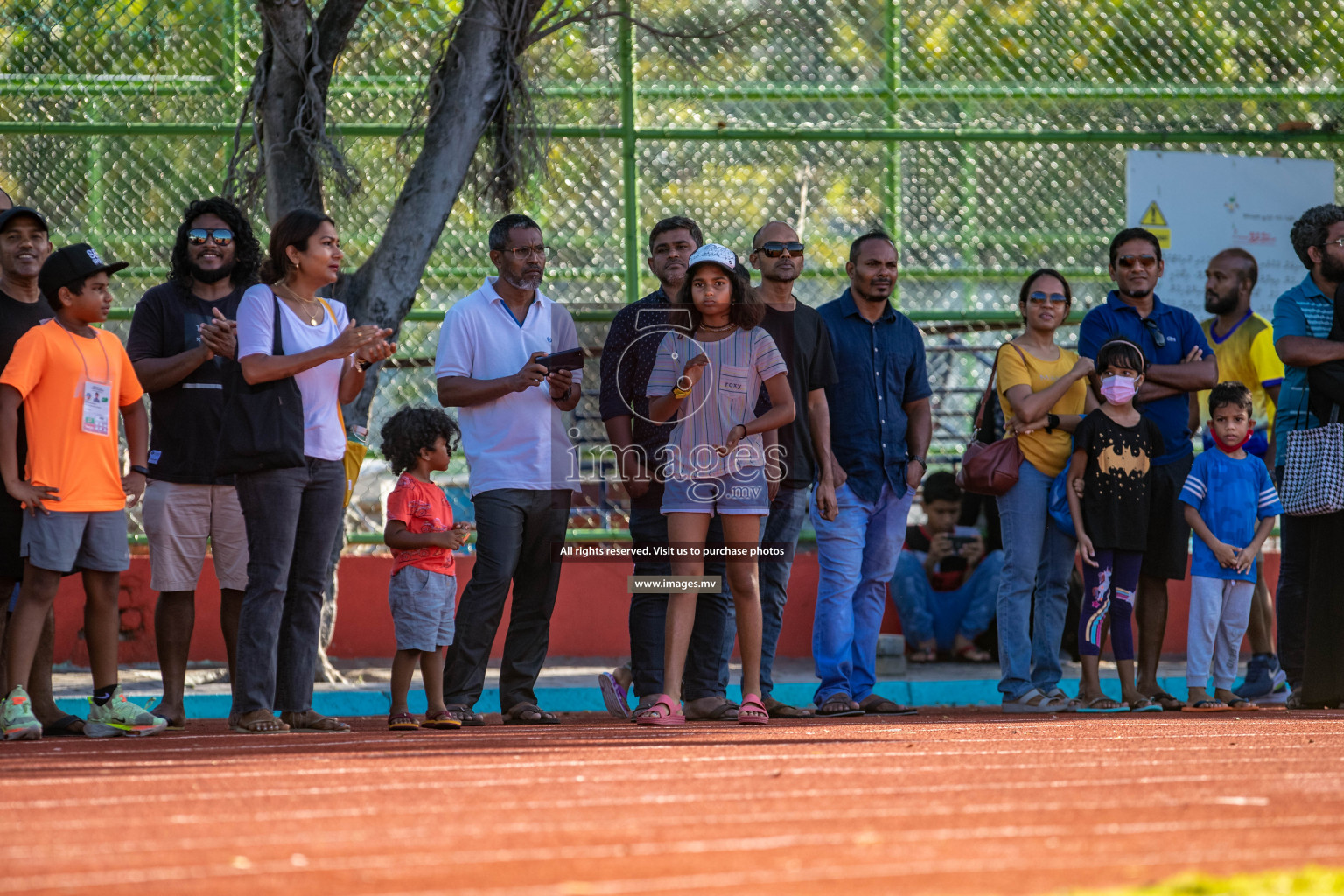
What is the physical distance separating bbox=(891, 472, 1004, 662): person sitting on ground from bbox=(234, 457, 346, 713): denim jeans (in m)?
4.41

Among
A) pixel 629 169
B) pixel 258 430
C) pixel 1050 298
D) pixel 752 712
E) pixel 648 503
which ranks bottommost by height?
pixel 752 712

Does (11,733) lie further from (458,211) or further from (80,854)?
(458,211)

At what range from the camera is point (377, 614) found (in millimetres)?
9641

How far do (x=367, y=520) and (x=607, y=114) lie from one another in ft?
10.3

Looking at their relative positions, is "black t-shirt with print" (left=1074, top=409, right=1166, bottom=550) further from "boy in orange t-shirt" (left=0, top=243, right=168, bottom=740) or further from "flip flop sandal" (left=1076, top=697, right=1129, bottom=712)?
"boy in orange t-shirt" (left=0, top=243, right=168, bottom=740)

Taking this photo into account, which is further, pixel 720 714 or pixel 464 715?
pixel 720 714

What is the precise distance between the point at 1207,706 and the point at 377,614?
4.90 meters

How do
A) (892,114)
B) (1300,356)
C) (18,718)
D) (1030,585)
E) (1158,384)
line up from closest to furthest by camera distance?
1. (18,718)
2. (1300,356)
3. (1030,585)
4. (1158,384)
5. (892,114)

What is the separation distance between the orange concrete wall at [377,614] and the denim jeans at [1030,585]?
255cm

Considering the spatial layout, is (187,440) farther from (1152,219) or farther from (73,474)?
(1152,219)

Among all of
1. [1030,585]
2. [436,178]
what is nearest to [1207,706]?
[1030,585]

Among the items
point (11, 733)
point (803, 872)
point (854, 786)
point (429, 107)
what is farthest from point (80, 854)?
point (429, 107)

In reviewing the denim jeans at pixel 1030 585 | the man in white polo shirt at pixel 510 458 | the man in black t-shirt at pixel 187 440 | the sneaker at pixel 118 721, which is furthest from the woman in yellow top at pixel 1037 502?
the sneaker at pixel 118 721

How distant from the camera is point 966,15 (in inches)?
429
